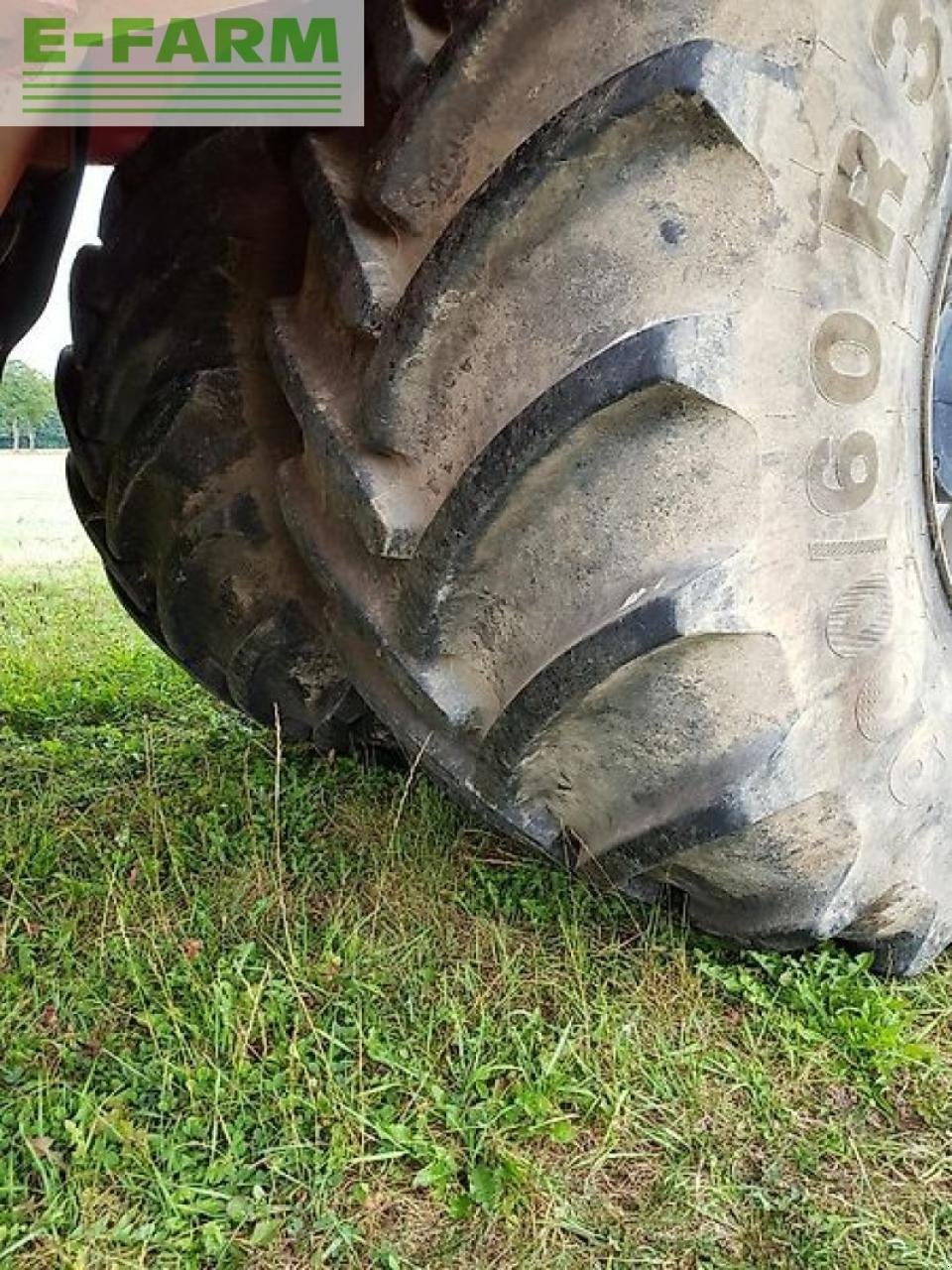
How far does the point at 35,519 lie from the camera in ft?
31.0

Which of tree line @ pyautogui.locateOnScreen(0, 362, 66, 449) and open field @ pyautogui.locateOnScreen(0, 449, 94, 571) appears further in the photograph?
tree line @ pyautogui.locateOnScreen(0, 362, 66, 449)

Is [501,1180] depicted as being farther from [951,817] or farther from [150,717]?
[150,717]

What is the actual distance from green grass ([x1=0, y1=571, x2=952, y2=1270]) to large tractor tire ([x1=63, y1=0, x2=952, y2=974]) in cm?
16

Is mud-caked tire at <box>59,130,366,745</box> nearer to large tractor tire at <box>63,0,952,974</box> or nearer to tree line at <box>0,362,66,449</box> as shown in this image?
large tractor tire at <box>63,0,952,974</box>

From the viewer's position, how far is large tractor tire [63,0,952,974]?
969mm

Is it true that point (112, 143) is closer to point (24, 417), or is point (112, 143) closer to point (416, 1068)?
point (416, 1068)

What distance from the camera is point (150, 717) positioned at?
2.51m

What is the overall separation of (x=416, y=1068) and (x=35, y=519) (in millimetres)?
8879

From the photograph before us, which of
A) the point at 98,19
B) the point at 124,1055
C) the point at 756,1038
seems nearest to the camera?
the point at 98,19

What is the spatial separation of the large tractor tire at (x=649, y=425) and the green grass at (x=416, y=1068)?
0.16 metres

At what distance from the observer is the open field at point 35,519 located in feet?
21.7

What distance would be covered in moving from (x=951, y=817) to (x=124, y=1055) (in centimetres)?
88

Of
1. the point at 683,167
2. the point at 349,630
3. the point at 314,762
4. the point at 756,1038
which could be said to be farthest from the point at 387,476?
the point at 314,762

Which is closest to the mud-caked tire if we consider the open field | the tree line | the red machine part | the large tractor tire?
the red machine part
